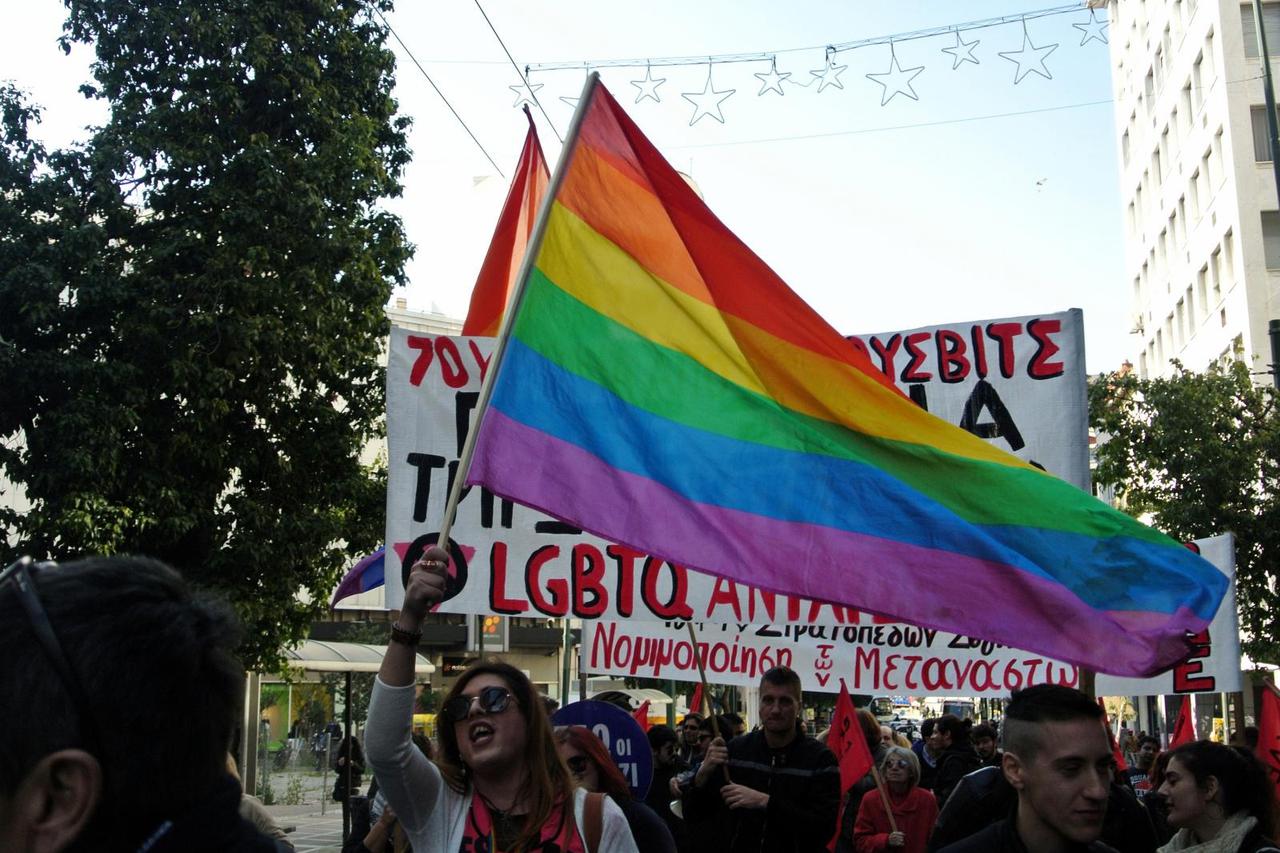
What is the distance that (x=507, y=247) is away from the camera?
312 inches

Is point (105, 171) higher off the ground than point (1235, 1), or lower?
lower

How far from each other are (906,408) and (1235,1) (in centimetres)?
4086

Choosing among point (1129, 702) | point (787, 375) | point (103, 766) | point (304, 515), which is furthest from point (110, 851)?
point (1129, 702)

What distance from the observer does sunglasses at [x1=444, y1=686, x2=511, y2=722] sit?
12.4ft

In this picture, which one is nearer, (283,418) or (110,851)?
(110,851)

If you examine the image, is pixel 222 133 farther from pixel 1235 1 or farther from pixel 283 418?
pixel 1235 1

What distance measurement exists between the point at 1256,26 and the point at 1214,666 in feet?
116

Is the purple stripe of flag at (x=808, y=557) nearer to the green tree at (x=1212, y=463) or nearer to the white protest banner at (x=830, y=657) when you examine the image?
the white protest banner at (x=830, y=657)

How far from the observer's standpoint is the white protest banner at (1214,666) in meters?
8.30

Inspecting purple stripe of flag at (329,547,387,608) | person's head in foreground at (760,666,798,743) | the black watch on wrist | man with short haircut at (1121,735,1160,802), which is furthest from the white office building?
the black watch on wrist

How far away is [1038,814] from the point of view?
11.4 ft

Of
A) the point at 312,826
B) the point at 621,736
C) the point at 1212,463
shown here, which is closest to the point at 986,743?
the point at 621,736

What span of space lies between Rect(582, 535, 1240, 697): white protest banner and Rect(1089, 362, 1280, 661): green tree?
15625mm

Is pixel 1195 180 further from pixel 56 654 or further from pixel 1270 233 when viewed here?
pixel 56 654
